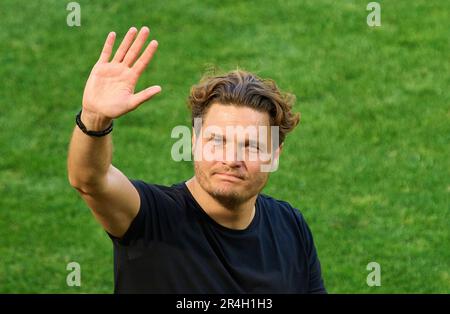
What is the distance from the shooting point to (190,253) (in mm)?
4574

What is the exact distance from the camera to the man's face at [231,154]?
4.58 m

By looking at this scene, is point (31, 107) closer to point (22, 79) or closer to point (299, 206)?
point (22, 79)

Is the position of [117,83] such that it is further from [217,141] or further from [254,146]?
[254,146]

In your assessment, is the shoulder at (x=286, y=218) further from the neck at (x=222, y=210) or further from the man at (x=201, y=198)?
the neck at (x=222, y=210)

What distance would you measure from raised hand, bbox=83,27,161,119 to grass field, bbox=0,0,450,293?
4598 mm

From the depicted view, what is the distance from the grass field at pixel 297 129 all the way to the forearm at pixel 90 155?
15.0 ft

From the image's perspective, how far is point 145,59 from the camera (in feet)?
14.4

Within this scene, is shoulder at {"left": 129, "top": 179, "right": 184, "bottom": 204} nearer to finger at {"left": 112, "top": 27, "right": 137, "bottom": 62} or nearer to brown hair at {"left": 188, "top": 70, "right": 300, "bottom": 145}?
brown hair at {"left": 188, "top": 70, "right": 300, "bottom": 145}

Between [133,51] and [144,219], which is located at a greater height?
[133,51]

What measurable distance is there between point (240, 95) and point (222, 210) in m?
0.55

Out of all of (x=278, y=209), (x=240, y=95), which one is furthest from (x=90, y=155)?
(x=278, y=209)

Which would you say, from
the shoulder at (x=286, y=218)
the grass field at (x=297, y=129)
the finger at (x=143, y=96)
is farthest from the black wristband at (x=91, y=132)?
the grass field at (x=297, y=129)
